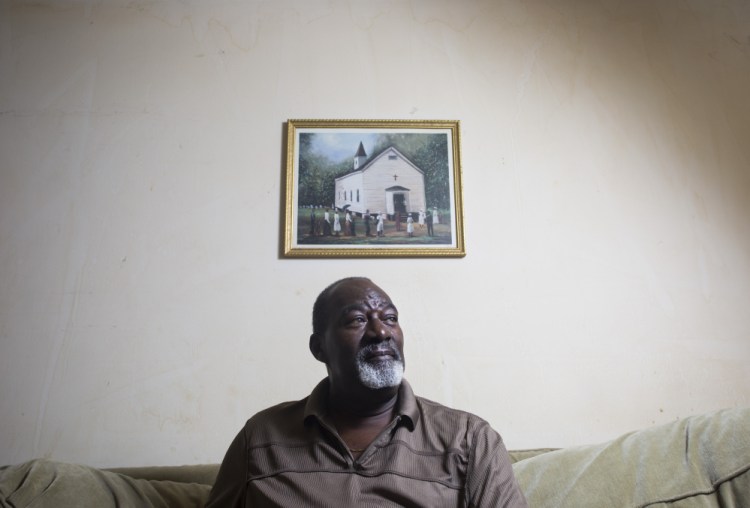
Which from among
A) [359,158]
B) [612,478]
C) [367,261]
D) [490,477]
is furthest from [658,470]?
[359,158]

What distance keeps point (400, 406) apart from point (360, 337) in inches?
7.4

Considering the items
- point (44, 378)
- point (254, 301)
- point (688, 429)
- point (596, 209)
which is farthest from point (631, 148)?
point (44, 378)

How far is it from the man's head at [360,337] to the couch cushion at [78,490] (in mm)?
528

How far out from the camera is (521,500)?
1.14 m

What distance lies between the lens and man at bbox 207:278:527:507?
3.78ft

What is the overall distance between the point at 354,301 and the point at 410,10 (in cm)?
140

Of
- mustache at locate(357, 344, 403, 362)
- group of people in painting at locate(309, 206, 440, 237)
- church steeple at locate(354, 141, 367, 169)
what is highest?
church steeple at locate(354, 141, 367, 169)

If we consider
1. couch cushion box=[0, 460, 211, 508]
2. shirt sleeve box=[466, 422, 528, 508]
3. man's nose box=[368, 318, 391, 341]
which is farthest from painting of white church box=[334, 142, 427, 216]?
couch cushion box=[0, 460, 211, 508]

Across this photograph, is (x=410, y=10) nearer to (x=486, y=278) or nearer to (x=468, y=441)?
(x=486, y=278)

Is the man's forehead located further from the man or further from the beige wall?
the beige wall

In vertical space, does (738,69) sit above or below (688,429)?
above

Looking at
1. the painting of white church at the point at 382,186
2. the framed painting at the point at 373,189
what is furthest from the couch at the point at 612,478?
the painting of white church at the point at 382,186

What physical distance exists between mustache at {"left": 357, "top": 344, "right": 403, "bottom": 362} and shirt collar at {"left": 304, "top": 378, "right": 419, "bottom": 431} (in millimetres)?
99

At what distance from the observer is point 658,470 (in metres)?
1.17
